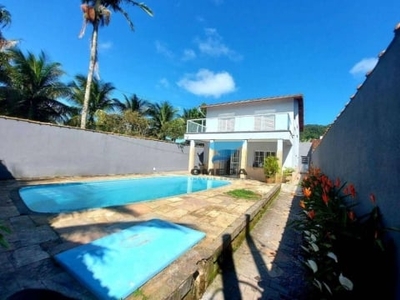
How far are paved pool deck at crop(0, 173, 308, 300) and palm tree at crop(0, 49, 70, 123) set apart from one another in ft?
48.9

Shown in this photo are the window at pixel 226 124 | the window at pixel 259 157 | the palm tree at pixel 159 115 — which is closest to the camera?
the window at pixel 226 124

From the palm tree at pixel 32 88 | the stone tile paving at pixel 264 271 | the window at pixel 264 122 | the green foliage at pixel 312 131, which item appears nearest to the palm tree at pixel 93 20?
the palm tree at pixel 32 88

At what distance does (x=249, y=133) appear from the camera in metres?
18.2

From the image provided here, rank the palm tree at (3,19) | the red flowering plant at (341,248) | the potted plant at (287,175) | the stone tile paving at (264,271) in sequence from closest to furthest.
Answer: the red flowering plant at (341,248) → the stone tile paving at (264,271) → the palm tree at (3,19) → the potted plant at (287,175)

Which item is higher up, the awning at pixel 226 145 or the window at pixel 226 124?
the window at pixel 226 124

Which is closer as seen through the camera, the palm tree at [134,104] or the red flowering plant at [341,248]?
the red flowering plant at [341,248]

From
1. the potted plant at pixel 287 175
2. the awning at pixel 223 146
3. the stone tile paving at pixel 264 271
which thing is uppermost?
the awning at pixel 223 146

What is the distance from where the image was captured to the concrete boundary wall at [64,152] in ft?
37.0

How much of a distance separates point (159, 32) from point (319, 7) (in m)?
14.6

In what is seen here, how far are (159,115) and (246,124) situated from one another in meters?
16.1

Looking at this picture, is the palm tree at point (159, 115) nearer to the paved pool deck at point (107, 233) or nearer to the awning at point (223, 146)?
the awning at point (223, 146)

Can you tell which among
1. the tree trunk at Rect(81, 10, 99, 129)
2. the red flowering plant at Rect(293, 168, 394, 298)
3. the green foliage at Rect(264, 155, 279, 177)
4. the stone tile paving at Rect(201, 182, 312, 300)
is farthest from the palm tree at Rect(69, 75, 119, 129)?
the red flowering plant at Rect(293, 168, 394, 298)

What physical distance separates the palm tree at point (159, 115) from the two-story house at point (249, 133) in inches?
388

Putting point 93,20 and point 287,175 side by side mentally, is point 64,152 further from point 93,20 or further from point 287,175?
point 287,175
